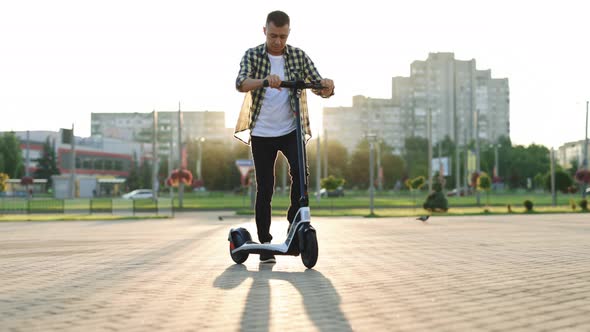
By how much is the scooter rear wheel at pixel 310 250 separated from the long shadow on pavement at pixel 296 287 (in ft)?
0.24

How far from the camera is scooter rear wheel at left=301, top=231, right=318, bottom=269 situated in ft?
18.6

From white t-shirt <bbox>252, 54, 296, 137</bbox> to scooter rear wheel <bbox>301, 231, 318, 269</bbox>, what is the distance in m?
1.03

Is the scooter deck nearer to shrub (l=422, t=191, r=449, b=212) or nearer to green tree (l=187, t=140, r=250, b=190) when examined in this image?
shrub (l=422, t=191, r=449, b=212)

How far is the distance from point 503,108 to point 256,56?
6940 inches

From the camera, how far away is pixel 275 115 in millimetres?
6281

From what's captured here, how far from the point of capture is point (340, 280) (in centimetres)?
509

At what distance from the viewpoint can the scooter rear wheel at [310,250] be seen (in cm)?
566

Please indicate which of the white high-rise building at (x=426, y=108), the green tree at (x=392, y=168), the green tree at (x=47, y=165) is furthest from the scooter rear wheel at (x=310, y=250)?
the white high-rise building at (x=426, y=108)

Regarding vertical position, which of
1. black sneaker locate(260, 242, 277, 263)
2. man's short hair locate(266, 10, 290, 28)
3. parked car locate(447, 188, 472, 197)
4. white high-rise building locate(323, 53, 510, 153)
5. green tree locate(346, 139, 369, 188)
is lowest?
black sneaker locate(260, 242, 277, 263)

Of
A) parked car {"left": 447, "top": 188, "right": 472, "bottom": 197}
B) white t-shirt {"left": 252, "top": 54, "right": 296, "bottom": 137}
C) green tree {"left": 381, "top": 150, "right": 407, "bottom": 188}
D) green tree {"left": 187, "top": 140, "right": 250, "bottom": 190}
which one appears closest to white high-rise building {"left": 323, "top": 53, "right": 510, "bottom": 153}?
green tree {"left": 381, "top": 150, "right": 407, "bottom": 188}

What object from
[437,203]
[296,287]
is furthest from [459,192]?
[296,287]

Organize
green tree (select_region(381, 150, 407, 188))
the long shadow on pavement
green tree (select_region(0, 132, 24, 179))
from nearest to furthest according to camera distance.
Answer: the long shadow on pavement
green tree (select_region(0, 132, 24, 179))
green tree (select_region(381, 150, 407, 188))

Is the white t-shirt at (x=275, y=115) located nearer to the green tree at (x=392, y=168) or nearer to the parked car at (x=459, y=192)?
the parked car at (x=459, y=192)

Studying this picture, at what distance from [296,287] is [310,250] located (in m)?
1.02
